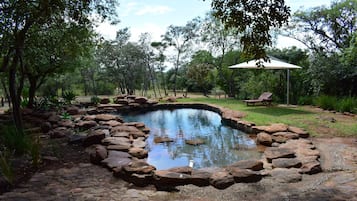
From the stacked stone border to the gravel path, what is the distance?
13cm

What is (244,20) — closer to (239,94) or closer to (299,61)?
(299,61)

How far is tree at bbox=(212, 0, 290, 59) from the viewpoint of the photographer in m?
3.25

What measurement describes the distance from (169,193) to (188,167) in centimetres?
81

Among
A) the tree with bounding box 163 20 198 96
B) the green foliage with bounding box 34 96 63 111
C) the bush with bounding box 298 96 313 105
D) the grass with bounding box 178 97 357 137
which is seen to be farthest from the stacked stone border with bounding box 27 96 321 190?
the tree with bounding box 163 20 198 96

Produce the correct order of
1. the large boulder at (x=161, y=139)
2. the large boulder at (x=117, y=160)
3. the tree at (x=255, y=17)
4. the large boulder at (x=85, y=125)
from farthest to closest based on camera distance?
the large boulder at (x=85, y=125) < the large boulder at (x=161, y=139) < the large boulder at (x=117, y=160) < the tree at (x=255, y=17)

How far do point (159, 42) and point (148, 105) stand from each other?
16.9 feet

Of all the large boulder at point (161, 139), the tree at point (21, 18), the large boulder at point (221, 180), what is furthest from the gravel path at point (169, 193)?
the large boulder at point (161, 139)

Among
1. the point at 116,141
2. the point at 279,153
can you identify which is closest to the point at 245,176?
the point at 279,153

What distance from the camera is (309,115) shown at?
923cm

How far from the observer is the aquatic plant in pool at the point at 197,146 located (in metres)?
5.92

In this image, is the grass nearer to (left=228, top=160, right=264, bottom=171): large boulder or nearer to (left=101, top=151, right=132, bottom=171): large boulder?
(left=228, top=160, right=264, bottom=171): large boulder

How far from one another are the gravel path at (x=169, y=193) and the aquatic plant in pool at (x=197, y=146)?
1.56 metres

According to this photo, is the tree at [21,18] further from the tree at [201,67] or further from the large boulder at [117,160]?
the tree at [201,67]

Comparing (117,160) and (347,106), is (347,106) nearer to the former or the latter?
(347,106)
